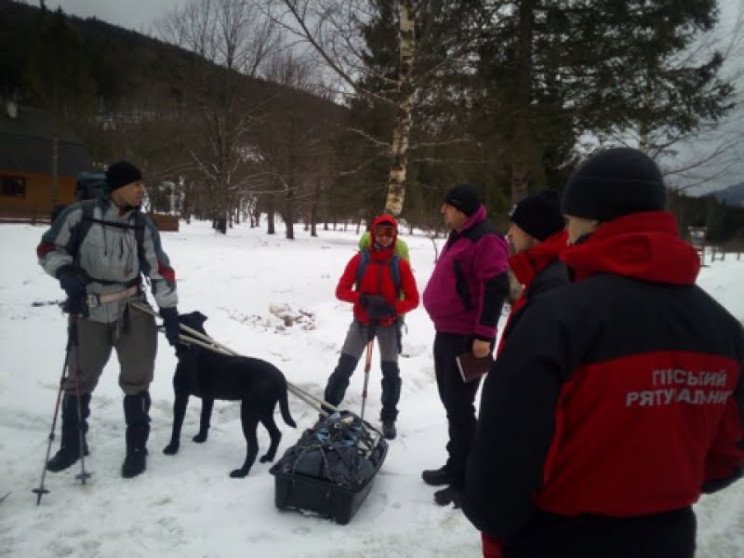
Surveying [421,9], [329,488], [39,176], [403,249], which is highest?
[421,9]

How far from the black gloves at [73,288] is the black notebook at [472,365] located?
2.82 meters

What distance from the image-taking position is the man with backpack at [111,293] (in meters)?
3.55

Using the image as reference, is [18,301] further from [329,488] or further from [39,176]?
[39,176]

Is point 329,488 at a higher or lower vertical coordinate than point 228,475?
higher

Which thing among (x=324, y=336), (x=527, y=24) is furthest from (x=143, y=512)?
(x=527, y=24)

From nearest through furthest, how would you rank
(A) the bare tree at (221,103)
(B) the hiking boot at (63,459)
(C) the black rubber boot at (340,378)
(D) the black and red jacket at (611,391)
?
(D) the black and red jacket at (611,391) → (B) the hiking boot at (63,459) → (C) the black rubber boot at (340,378) → (A) the bare tree at (221,103)

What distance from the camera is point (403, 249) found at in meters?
5.58

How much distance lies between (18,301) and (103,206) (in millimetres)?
5633

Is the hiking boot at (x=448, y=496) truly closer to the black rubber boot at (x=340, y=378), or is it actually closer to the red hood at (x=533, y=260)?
the black rubber boot at (x=340, y=378)

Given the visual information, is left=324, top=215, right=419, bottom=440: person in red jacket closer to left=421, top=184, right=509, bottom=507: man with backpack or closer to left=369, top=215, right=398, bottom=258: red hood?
left=369, top=215, right=398, bottom=258: red hood

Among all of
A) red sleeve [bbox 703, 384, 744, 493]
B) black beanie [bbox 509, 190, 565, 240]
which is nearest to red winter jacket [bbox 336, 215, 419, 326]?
black beanie [bbox 509, 190, 565, 240]

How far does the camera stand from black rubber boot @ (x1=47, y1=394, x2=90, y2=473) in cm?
371

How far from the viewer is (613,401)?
1258mm

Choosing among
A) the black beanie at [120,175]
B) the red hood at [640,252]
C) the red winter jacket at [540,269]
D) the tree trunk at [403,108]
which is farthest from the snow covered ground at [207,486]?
the tree trunk at [403,108]
